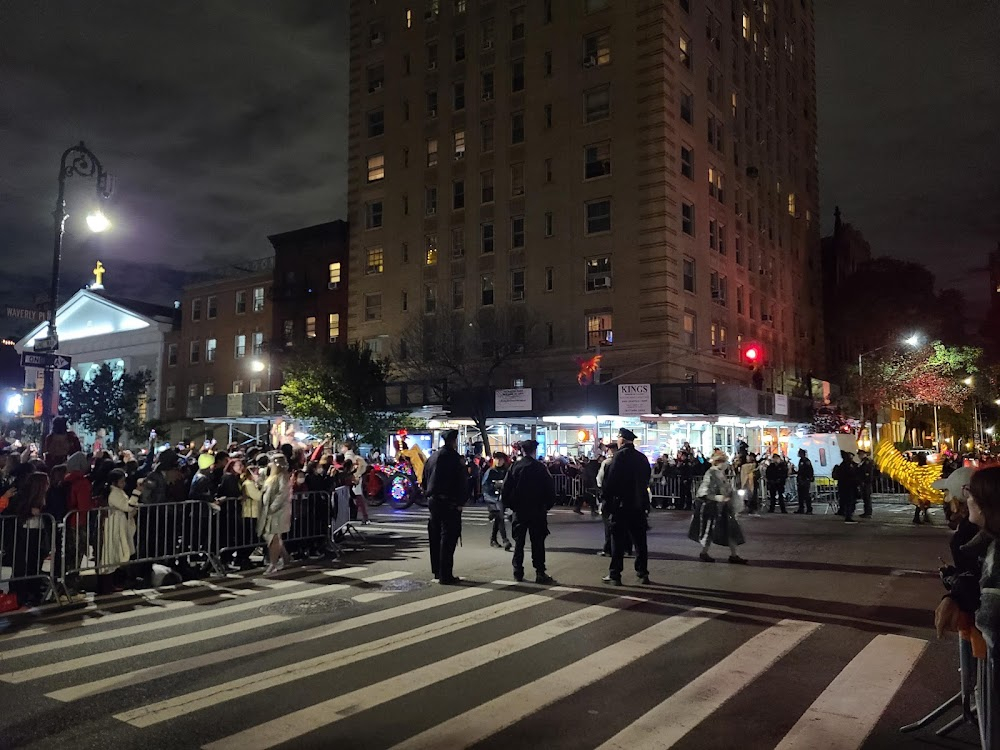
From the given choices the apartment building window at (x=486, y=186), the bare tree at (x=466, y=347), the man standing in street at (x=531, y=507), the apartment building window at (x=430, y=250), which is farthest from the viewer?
the apartment building window at (x=430, y=250)

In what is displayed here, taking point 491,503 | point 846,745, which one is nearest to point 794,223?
point 491,503

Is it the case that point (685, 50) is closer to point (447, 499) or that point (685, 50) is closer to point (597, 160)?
point (597, 160)

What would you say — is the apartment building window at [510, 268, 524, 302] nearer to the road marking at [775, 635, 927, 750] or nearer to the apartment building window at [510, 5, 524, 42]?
the apartment building window at [510, 5, 524, 42]

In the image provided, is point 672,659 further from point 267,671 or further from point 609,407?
point 609,407

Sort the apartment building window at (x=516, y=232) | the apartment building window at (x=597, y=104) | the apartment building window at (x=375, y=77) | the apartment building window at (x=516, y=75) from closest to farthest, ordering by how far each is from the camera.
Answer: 1. the apartment building window at (x=597, y=104)
2. the apartment building window at (x=516, y=232)
3. the apartment building window at (x=516, y=75)
4. the apartment building window at (x=375, y=77)

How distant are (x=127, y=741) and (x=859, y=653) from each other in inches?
235

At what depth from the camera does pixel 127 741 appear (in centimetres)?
502

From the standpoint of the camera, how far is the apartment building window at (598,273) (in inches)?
1406

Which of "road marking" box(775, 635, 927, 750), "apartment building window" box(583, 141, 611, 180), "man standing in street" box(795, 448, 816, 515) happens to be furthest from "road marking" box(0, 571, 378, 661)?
"apartment building window" box(583, 141, 611, 180)

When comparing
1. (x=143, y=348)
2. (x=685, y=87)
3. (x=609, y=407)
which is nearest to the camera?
(x=609, y=407)

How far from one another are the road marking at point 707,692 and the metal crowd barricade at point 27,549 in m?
7.72

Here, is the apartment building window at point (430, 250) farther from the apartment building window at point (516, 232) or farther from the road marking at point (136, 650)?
the road marking at point (136, 650)

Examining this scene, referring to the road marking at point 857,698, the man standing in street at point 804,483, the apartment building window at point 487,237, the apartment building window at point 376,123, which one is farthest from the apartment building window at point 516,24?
the road marking at point 857,698

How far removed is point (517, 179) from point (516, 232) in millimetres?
2614
